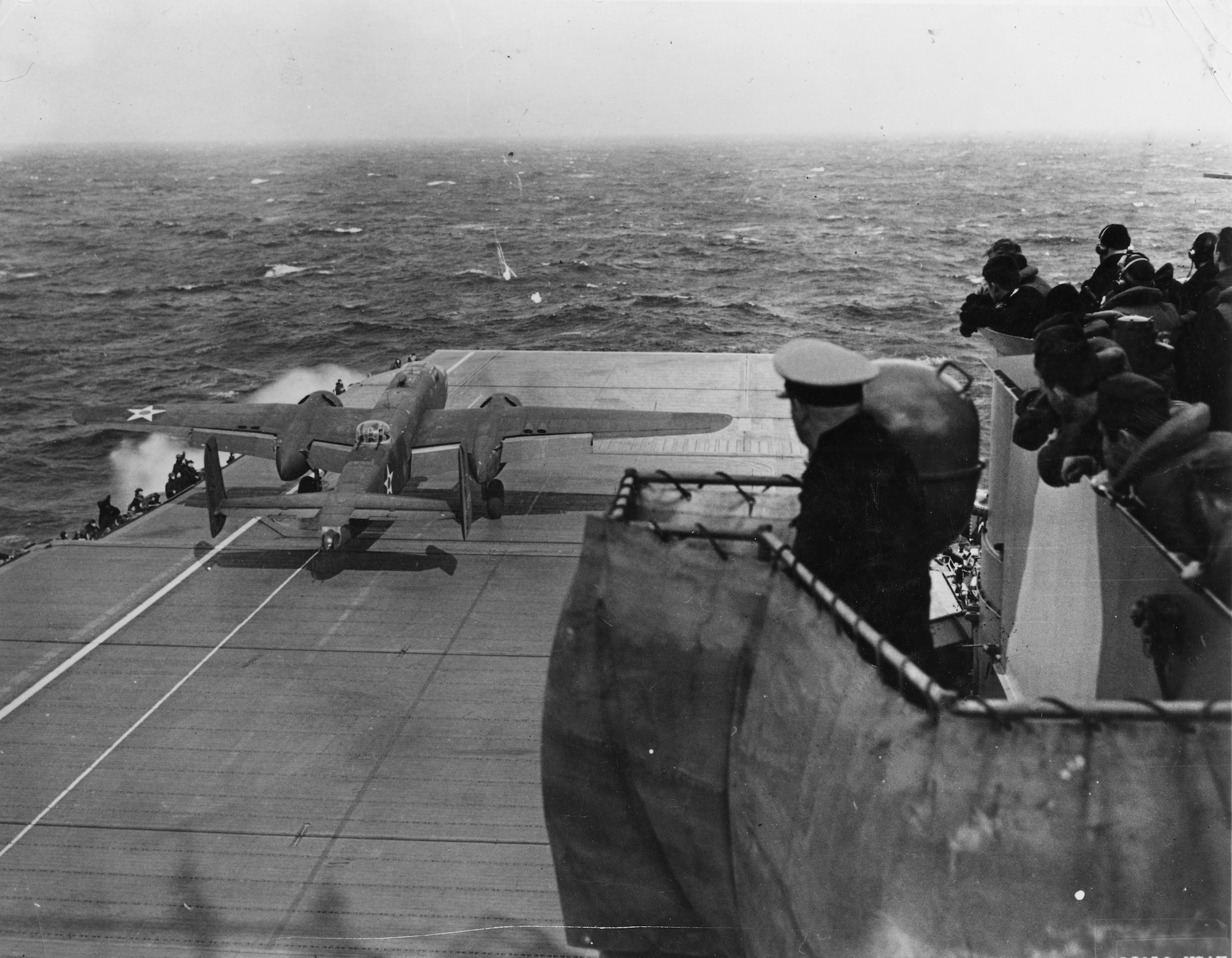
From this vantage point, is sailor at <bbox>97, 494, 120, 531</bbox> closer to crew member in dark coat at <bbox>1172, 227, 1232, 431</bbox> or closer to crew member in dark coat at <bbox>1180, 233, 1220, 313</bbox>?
crew member in dark coat at <bbox>1180, 233, 1220, 313</bbox>

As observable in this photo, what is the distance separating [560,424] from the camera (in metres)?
30.2

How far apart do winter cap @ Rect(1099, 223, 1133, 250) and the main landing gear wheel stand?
18.3 m

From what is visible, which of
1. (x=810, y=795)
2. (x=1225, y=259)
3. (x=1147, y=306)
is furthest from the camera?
(x=1225, y=259)

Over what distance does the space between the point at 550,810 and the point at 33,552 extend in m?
25.8

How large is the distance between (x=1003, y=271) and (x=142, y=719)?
55.4ft

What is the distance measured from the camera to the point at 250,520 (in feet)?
91.0

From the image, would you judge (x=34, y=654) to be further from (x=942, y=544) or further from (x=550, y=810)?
(x=942, y=544)

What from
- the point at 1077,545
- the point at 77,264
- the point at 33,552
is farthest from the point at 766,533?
the point at 77,264

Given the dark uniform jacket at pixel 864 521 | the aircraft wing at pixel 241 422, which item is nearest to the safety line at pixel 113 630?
the aircraft wing at pixel 241 422

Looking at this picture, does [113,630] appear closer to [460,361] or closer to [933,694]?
[933,694]

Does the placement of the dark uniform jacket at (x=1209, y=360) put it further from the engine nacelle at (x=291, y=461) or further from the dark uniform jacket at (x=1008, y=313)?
the engine nacelle at (x=291, y=461)

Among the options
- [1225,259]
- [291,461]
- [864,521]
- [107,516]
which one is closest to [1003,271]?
[1225,259]

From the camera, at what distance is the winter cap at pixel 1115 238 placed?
1289 centimetres

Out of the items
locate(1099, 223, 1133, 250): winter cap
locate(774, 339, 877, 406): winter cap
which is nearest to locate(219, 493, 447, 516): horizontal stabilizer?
locate(1099, 223, 1133, 250): winter cap
